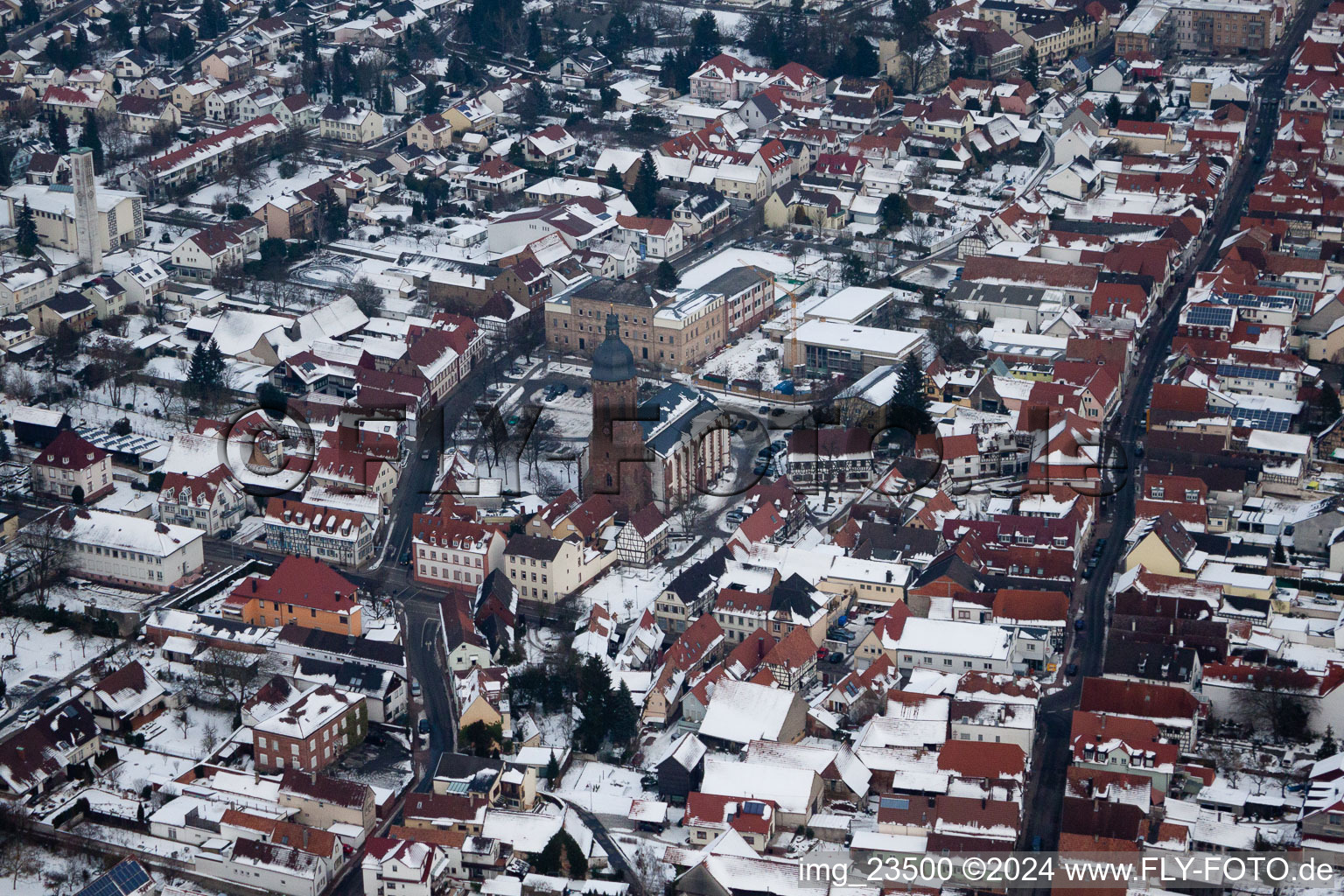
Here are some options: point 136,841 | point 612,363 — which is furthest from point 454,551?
point 136,841

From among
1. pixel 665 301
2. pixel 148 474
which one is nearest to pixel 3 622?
pixel 148 474

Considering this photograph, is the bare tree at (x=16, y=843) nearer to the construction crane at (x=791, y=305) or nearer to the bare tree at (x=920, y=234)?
the construction crane at (x=791, y=305)

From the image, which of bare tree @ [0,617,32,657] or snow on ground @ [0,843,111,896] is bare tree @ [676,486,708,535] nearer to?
bare tree @ [0,617,32,657]

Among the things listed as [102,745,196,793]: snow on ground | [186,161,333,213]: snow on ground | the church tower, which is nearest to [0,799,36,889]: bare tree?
[102,745,196,793]: snow on ground

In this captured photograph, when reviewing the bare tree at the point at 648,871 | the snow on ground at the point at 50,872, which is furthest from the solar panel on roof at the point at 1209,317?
the snow on ground at the point at 50,872

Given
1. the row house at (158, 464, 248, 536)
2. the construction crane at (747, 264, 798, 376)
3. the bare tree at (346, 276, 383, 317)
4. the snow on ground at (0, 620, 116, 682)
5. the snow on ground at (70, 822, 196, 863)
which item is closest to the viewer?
the snow on ground at (70, 822, 196, 863)

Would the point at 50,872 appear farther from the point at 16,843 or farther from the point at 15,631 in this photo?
the point at 15,631
